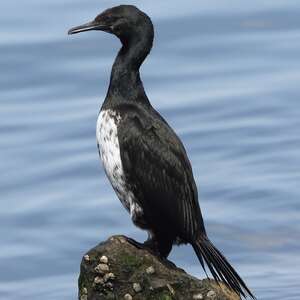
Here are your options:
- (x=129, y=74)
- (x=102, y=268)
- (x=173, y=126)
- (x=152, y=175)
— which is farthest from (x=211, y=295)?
(x=173, y=126)

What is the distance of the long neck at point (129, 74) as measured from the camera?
11.6 m

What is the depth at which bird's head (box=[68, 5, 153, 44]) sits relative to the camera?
38.2 feet

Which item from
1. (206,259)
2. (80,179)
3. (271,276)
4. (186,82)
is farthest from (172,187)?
(186,82)

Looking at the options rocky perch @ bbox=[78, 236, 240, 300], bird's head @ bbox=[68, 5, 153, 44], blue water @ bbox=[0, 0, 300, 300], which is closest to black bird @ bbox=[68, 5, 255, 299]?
bird's head @ bbox=[68, 5, 153, 44]

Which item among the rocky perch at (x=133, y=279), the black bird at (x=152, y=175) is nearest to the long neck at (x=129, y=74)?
the black bird at (x=152, y=175)

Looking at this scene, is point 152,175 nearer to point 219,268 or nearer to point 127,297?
point 219,268

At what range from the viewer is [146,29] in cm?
1167

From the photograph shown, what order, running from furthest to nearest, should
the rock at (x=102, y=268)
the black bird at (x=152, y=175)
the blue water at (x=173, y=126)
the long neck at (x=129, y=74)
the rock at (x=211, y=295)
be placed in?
the blue water at (x=173, y=126)
the long neck at (x=129, y=74)
the black bird at (x=152, y=175)
the rock at (x=102, y=268)
the rock at (x=211, y=295)

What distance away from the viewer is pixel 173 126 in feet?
55.4

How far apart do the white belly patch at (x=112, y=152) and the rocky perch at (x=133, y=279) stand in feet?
2.32

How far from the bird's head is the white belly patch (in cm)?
57

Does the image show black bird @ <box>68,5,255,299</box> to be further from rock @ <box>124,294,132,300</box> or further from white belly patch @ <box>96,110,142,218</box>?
rock @ <box>124,294,132,300</box>

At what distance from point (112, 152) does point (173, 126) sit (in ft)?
18.1

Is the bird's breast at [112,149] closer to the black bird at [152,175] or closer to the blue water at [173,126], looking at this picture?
the black bird at [152,175]
